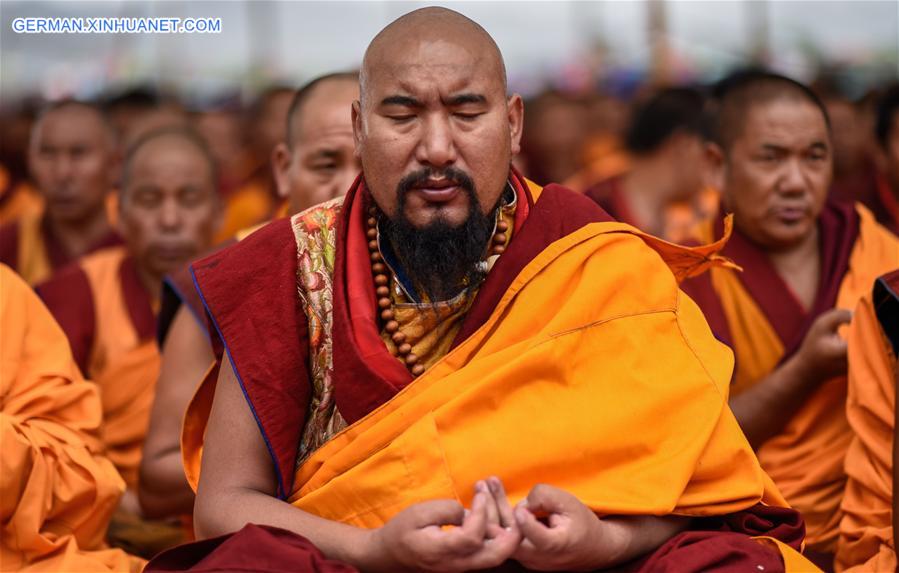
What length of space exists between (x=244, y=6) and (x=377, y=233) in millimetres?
9595

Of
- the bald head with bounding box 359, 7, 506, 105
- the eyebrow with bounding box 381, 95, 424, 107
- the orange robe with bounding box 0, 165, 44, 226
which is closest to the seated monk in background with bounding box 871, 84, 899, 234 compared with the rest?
the bald head with bounding box 359, 7, 506, 105

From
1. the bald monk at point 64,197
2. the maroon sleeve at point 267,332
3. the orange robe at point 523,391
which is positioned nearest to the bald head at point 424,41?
the orange robe at point 523,391

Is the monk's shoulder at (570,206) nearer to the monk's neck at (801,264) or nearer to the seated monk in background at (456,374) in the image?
the seated monk in background at (456,374)

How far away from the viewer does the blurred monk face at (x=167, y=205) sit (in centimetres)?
544

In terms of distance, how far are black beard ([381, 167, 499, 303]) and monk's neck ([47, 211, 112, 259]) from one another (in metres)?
4.33

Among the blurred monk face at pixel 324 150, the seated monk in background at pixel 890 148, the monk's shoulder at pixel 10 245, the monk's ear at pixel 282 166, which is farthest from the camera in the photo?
the monk's shoulder at pixel 10 245

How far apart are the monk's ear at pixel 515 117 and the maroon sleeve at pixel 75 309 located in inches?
89.2

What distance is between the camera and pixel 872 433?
3.83 m

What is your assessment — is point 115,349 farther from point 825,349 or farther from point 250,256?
point 825,349

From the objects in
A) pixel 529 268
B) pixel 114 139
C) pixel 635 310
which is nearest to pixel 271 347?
pixel 529 268

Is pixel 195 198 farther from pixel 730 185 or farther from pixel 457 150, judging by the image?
pixel 457 150

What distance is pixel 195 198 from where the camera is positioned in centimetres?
563

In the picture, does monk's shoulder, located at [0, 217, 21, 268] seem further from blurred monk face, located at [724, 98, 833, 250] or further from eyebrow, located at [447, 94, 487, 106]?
eyebrow, located at [447, 94, 487, 106]

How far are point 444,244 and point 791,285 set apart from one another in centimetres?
195
